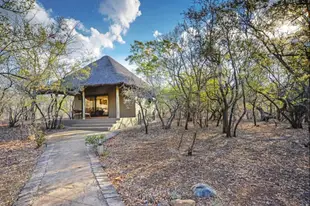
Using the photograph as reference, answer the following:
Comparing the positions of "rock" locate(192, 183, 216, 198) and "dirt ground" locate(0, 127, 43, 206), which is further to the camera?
"dirt ground" locate(0, 127, 43, 206)

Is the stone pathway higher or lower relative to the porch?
lower

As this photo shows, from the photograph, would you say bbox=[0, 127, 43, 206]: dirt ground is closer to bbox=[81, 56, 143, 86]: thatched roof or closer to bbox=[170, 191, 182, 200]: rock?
bbox=[170, 191, 182, 200]: rock

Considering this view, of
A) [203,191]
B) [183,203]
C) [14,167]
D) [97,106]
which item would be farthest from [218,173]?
[97,106]

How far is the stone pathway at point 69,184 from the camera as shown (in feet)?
9.17

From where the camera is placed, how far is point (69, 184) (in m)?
3.34

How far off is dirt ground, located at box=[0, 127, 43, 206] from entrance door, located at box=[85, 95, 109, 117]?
7.57 meters

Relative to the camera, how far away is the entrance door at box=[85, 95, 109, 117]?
14406 millimetres

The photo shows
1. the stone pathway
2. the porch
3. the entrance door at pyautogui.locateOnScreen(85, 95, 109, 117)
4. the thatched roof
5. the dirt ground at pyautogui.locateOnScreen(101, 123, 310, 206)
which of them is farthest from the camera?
the entrance door at pyautogui.locateOnScreen(85, 95, 109, 117)

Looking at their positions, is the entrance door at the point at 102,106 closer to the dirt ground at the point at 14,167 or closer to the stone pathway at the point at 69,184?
the dirt ground at the point at 14,167

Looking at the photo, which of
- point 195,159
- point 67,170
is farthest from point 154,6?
point 67,170

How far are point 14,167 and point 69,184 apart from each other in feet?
7.48

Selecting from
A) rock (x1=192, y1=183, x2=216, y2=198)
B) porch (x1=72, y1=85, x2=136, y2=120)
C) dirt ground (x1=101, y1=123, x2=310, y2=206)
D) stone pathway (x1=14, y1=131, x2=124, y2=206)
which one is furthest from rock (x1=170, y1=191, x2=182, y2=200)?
porch (x1=72, y1=85, x2=136, y2=120)

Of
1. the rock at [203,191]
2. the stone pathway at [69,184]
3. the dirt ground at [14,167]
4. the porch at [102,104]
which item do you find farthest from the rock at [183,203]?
the porch at [102,104]

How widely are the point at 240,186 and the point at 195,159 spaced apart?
4.99 ft
